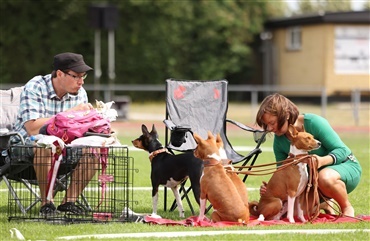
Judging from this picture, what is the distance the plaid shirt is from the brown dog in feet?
4.40

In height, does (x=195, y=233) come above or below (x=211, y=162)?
below

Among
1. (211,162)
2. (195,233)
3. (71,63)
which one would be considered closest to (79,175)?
(71,63)

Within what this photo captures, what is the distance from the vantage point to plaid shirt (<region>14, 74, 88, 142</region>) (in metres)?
7.66

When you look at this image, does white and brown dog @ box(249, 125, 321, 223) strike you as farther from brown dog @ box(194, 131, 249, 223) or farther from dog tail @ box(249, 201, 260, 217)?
brown dog @ box(194, 131, 249, 223)

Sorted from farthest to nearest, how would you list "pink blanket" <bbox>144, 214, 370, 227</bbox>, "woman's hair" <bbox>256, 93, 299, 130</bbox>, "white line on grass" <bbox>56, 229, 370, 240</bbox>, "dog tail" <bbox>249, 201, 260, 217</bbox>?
"dog tail" <bbox>249, 201, 260, 217</bbox> < "woman's hair" <bbox>256, 93, 299, 130</bbox> < "pink blanket" <bbox>144, 214, 370, 227</bbox> < "white line on grass" <bbox>56, 229, 370, 240</bbox>

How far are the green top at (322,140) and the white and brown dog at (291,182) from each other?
281 mm

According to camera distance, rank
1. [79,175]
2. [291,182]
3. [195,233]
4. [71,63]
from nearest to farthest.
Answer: [195,233], [291,182], [79,175], [71,63]

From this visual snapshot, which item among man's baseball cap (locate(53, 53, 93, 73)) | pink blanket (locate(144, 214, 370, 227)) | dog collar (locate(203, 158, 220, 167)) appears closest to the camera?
pink blanket (locate(144, 214, 370, 227))

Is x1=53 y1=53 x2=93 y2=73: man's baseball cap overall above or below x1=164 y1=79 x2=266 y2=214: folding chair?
above

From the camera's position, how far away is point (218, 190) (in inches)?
274

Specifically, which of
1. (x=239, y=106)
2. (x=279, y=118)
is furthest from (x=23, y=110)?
(x=239, y=106)

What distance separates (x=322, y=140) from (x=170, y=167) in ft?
4.00

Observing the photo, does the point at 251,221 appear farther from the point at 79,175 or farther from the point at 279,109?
the point at 79,175

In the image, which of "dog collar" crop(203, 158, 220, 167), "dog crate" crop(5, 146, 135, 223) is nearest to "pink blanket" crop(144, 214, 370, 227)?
"dog crate" crop(5, 146, 135, 223)
